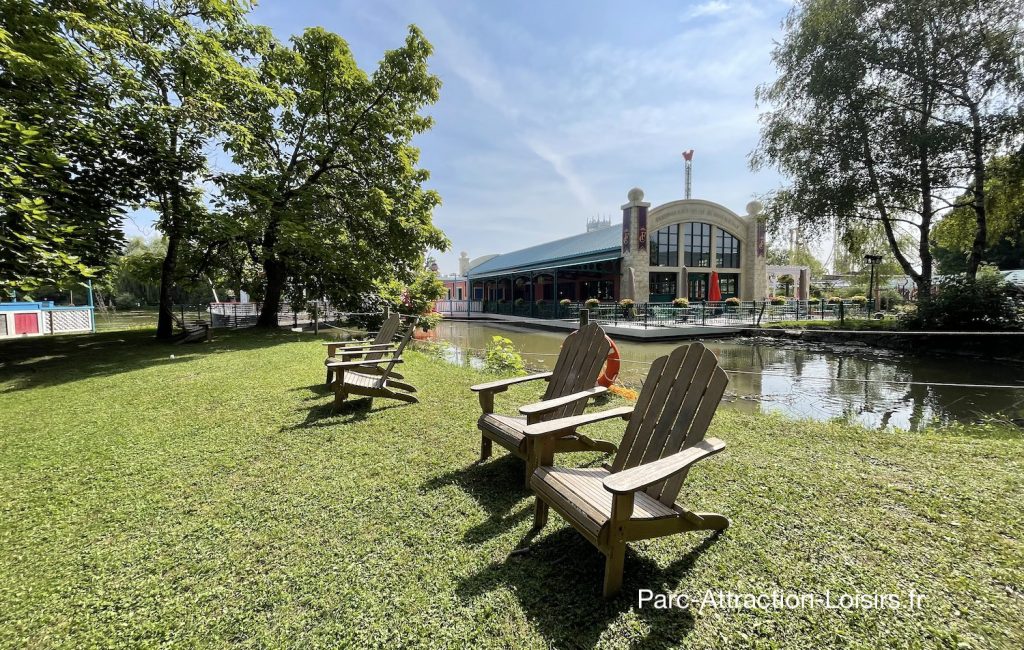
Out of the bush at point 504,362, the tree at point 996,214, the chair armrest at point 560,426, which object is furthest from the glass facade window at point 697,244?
the chair armrest at point 560,426

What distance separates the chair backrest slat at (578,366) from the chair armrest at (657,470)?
0.99 meters

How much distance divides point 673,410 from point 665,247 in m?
25.8

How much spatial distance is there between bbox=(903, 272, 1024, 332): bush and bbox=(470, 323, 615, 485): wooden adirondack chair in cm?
1497

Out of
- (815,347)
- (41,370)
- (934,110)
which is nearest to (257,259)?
(41,370)

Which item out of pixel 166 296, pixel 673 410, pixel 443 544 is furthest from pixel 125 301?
pixel 673 410

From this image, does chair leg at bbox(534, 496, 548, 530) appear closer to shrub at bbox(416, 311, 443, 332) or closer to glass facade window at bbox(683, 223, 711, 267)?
shrub at bbox(416, 311, 443, 332)

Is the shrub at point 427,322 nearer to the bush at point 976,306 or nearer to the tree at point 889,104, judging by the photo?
the tree at point 889,104

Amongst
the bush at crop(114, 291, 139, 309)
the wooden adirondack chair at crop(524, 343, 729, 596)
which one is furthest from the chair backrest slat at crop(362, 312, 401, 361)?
the bush at crop(114, 291, 139, 309)

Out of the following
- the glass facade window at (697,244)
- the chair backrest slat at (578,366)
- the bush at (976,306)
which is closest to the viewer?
the chair backrest slat at (578,366)

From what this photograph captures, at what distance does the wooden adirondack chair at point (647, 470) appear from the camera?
67.2 inches

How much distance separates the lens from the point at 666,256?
26.0 meters

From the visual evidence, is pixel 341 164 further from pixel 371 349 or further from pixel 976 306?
pixel 976 306

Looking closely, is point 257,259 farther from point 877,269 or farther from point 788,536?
point 877,269

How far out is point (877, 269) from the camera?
28562 mm
